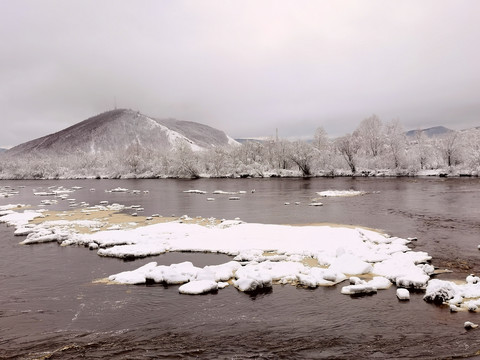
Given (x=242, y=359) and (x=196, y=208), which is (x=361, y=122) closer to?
(x=196, y=208)

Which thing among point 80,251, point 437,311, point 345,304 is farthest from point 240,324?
point 80,251

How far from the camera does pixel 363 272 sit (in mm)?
15695

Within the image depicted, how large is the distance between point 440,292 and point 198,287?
9.28 m

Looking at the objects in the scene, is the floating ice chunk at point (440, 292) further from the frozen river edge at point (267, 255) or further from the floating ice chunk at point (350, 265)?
the floating ice chunk at point (350, 265)

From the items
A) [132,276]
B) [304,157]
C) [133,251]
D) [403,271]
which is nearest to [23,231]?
[133,251]

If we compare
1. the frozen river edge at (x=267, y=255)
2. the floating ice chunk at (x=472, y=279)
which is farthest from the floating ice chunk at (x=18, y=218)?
the floating ice chunk at (x=472, y=279)

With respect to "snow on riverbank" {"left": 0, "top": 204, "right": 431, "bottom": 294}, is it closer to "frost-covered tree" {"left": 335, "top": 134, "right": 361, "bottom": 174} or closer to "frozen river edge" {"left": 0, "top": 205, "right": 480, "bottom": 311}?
"frozen river edge" {"left": 0, "top": 205, "right": 480, "bottom": 311}

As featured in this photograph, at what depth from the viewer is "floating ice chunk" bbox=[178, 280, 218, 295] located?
13977 mm

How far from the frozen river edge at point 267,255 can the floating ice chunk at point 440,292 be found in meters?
0.03

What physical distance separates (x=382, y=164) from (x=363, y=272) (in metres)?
92.0

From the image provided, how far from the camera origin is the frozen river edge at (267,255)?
1410 cm

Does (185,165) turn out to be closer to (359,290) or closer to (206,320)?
(359,290)

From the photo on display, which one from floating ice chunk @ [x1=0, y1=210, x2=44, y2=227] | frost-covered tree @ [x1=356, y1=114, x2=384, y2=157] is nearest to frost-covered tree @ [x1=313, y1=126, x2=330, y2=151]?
frost-covered tree @ [x1=356, y1=114, x2=384, y2=157]

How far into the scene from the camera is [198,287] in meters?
14.2
